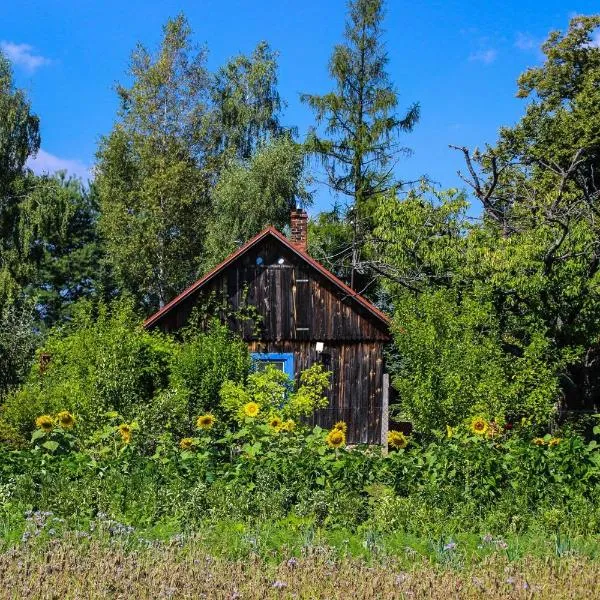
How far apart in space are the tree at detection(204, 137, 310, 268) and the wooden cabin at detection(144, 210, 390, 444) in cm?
1030

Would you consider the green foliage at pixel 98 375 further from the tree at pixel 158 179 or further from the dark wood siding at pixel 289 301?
the tree at pixel 158 179

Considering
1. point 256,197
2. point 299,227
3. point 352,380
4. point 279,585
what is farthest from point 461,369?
point 256,197

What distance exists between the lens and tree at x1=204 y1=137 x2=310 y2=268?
3194cm

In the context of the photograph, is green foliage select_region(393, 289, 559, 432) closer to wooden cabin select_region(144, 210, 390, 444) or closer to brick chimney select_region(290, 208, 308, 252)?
wooden cabin select_region(144, 210, 390, 444)

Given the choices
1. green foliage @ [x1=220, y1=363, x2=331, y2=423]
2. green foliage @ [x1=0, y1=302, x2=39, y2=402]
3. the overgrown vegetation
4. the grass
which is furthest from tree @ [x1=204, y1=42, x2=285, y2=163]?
the grass

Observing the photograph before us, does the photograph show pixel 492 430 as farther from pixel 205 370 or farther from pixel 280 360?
pixel 280 360

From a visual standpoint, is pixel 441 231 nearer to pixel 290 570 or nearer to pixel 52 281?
pixel 290 570

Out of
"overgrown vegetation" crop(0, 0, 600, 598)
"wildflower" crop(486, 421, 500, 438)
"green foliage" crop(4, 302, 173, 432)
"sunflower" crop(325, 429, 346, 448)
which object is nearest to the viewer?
"overgrown vegetation" crop(0, 0, 600, 598)

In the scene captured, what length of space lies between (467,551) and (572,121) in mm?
20456

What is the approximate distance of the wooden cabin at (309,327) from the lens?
21.6m

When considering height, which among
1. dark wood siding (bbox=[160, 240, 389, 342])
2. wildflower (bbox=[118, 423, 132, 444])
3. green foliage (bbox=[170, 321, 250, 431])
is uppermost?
dark wood siding (bbox=[160, 240, 389, 342])

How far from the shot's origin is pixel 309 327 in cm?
2167

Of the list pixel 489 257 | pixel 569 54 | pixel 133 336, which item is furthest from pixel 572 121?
pixel 133 336

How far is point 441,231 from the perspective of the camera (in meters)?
16.6
